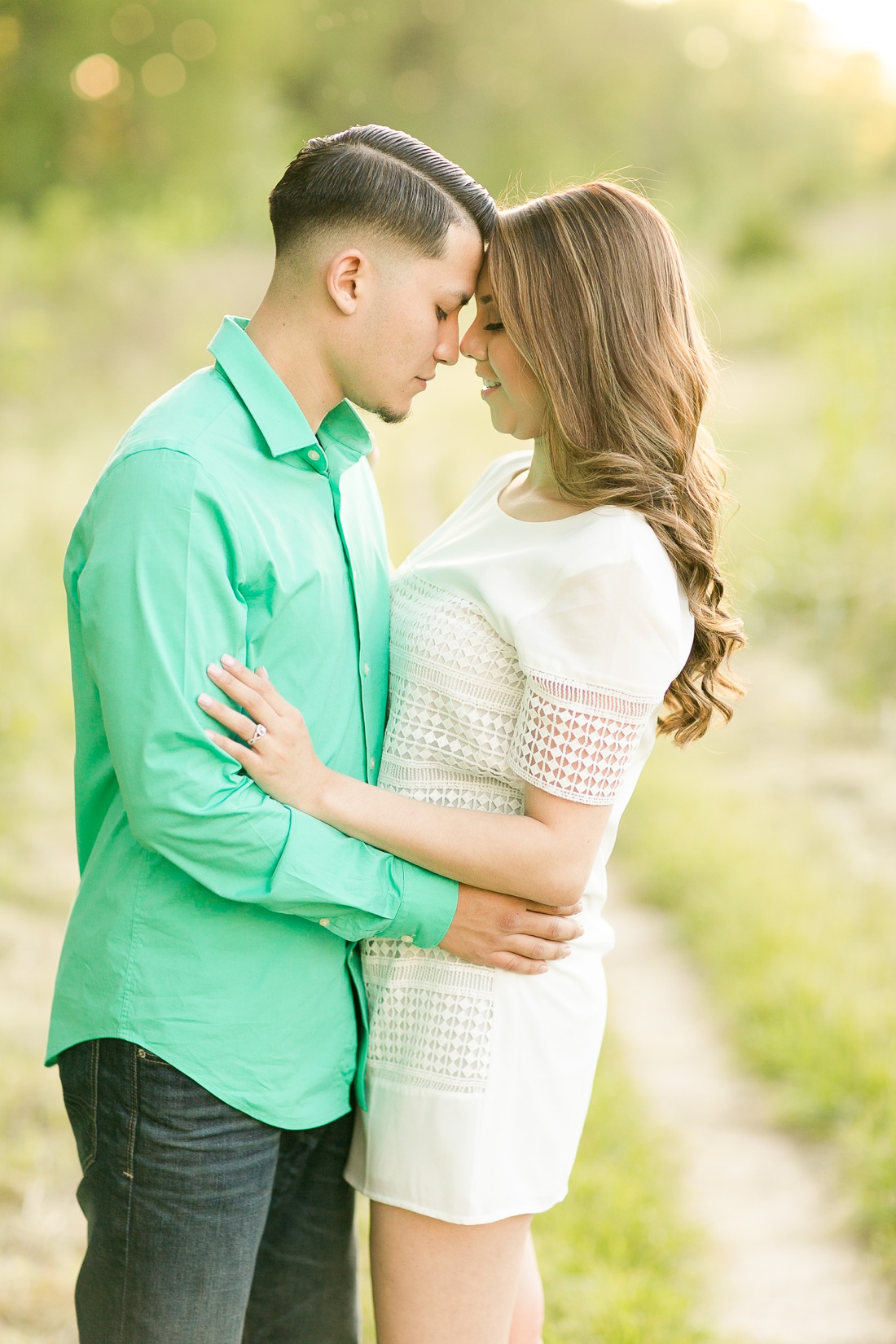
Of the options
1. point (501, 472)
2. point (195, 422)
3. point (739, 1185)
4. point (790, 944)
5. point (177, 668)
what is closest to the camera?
point (177, 668)

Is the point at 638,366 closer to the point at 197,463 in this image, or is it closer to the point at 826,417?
the point at 197,463

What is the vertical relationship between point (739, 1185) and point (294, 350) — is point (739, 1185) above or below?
below

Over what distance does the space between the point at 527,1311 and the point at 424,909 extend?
2.35 ft

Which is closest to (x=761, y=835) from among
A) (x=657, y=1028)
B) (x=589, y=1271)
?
(x=657, y=1028)

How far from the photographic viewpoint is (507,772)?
1.57 meters

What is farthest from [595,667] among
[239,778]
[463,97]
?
[463,97]

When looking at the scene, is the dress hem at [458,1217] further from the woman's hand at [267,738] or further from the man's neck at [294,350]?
the man's neck at [294,350]

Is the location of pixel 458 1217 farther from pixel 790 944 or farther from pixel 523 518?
pixel 790 944

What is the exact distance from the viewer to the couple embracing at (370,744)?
1398 mm

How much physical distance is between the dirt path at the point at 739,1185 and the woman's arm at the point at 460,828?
1.45 m

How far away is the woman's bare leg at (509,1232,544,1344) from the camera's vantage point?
69.6 inches

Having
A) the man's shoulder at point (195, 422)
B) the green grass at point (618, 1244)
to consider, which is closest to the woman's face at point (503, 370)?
the man's shoulder at point (195, 422)

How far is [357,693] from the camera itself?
162 cm

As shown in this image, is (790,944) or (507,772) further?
(790,944)
